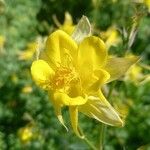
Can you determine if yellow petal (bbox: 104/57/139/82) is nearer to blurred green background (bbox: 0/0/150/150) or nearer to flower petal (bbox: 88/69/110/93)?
flower petal (bbox: 88/69/110/93)

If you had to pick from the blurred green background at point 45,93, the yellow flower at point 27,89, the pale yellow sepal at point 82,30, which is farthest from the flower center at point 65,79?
the yellow flower at point 27,89

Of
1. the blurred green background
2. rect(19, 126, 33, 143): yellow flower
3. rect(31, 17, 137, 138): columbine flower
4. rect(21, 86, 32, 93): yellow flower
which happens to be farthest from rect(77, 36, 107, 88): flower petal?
rect(21, 86, 32, 93): yellow flower

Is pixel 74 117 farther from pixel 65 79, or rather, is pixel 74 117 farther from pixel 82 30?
pixel 82 30

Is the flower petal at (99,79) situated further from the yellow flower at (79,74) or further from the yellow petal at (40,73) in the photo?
the yellow petal at (40,73)

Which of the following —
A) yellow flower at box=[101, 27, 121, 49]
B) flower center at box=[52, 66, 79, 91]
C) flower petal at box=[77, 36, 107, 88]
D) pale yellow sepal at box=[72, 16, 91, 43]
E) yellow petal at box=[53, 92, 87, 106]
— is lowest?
yellow flower at box=[101, 27, 121, 49]

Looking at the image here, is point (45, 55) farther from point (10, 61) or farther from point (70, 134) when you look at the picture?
point (10, 61)

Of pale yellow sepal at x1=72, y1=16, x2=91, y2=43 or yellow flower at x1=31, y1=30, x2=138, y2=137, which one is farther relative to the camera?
pale yellow sepal at x1=72, y1=16, x2=91, y2=43

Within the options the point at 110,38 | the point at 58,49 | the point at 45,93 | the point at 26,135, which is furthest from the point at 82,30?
the point at 45,93
